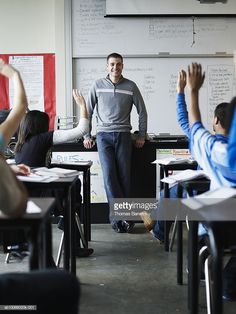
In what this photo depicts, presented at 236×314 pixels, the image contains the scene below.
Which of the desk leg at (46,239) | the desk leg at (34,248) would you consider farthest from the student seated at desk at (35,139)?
the desk leg at (34,248)

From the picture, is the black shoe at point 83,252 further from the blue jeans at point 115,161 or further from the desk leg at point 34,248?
the desk leg at point 34,248

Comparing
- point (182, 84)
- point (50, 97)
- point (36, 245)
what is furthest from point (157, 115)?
point (36, 245)

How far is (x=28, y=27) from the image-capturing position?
5.82m

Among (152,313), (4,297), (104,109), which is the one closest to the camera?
(4,297)

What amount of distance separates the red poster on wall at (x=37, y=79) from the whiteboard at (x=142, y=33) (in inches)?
16.0

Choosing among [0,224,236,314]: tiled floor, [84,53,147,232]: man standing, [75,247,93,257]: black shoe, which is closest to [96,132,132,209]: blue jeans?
[84,53,147,232]: man standing

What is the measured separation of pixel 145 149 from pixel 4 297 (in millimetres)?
3324

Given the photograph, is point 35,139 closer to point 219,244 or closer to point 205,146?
point 205,146

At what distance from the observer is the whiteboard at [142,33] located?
5.65 meters

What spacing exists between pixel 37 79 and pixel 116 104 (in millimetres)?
1778

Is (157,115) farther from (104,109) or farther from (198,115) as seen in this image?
(198,115)

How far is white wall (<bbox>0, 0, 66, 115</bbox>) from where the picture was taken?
578 cm

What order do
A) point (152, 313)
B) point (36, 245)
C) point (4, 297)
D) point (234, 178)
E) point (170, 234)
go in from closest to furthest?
point (4, 297)
point (36, 245)
point (234, 178)
point (152, 313)
point (170, 234)

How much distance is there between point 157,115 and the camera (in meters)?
5.83
